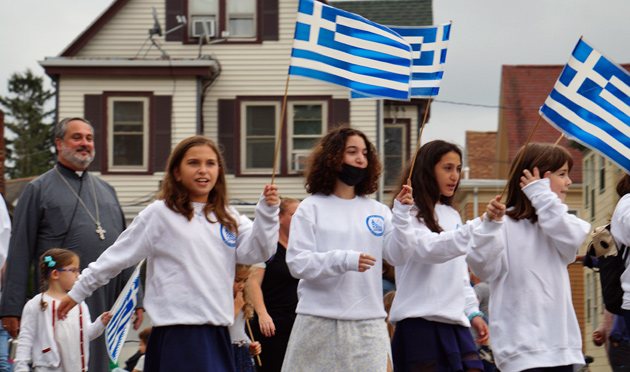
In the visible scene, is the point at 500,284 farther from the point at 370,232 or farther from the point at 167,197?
the point at 167,197

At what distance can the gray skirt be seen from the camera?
6223 mm

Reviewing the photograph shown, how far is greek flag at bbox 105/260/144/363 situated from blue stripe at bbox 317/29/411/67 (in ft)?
7.01

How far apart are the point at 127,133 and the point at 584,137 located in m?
20.8

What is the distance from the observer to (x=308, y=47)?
6.89m

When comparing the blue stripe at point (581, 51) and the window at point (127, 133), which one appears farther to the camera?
the window at point (127, 133)

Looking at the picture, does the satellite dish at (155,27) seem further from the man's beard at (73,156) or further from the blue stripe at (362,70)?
the blue stripe at (362,70)

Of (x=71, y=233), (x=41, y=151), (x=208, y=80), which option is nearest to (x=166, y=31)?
(x=208, y=80)

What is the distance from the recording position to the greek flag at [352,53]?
689 centimetres

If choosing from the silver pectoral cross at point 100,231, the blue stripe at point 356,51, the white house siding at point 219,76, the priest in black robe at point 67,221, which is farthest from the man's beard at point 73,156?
the white house siding at point 219,76

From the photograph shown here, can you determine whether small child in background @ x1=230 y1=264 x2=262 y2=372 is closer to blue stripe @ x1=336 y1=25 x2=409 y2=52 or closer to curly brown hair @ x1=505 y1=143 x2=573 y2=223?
Result: blue stripe @ x1=336 y1=25 x2=409 y2=52

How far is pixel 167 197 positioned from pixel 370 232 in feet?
4.31

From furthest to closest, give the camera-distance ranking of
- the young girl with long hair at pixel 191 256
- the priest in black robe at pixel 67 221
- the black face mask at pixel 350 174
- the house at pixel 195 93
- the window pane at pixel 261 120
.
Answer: the window pane at pixel 261 120 → the house at pixel 195 93 → the priest in black robe at pixel 67 221 → the black face mask at pixel 350 174 → the young girl with long hair at pixel 191 256

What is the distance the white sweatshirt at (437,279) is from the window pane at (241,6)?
A: 20685 millimetres

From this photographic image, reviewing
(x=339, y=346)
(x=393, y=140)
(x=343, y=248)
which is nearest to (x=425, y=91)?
(x=343, y=248)
